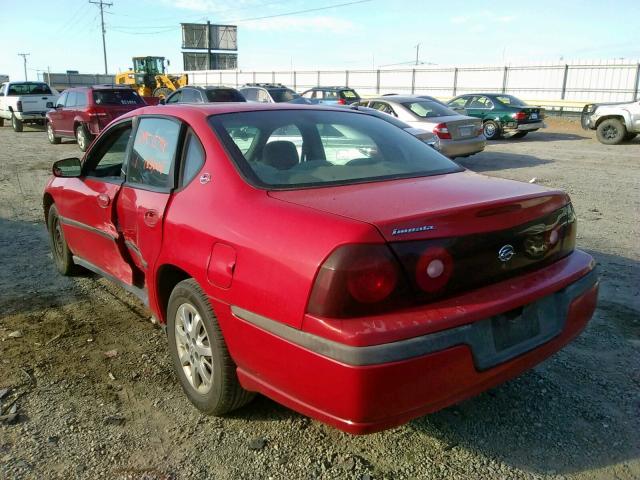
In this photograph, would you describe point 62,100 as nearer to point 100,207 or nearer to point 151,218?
point 100,207

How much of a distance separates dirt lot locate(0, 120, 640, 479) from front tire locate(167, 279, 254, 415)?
14 cm

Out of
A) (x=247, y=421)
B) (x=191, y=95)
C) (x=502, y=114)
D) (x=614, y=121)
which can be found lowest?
(x=247, y=421)

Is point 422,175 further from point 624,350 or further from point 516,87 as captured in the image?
point 516,87

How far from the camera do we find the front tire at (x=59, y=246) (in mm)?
4688

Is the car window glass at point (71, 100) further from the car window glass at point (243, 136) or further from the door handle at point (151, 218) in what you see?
the car window glass at point (243, 136)

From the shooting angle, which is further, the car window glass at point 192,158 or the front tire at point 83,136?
the front tire at point 83,136

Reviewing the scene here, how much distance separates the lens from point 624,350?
3.46m

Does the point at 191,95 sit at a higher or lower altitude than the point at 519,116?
higher

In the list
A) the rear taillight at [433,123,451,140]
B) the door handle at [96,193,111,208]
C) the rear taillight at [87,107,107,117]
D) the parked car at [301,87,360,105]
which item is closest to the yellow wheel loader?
the parked car at [301,87,360,105]

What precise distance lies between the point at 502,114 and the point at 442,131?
23.7 ft

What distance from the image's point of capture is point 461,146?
11.6 metres

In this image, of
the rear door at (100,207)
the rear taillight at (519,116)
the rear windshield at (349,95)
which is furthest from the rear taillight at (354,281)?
the rear windshield at (349,95)

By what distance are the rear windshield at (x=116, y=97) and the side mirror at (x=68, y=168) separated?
1169 centimetres

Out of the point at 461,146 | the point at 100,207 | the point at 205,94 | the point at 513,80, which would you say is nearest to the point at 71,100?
the point at 205,94
